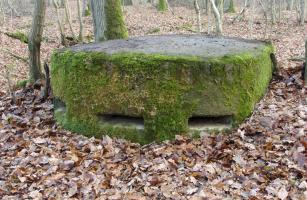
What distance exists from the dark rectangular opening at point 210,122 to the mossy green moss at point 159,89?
134 millimetres

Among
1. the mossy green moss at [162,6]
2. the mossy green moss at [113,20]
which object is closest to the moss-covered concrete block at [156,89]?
the mossy green moss at [113,20]

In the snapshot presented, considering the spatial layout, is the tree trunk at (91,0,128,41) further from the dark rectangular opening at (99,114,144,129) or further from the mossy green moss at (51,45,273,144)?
the dark rectangular opening at (99,114,144,129)

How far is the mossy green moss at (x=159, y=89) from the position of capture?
534cm

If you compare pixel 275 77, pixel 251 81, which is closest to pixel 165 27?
pixel 275 77

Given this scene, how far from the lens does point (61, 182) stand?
4699 mm

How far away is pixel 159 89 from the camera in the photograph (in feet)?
17.6

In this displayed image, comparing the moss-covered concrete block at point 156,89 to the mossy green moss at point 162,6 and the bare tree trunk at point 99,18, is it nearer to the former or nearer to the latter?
the bare tree trunk at point 99,18

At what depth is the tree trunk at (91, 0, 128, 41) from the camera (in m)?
8.23

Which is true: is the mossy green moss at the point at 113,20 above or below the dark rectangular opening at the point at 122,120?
above

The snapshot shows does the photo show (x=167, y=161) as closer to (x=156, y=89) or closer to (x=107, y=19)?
(x=156, y=89)

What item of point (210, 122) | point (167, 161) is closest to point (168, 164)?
point (167, 161)

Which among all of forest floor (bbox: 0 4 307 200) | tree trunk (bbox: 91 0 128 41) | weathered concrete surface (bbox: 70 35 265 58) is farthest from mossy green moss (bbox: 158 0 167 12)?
forest floor (bbox: 0 4 307 200)

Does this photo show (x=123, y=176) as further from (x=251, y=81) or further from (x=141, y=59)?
(x=251, y=81)

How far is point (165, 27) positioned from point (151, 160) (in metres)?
15.7
